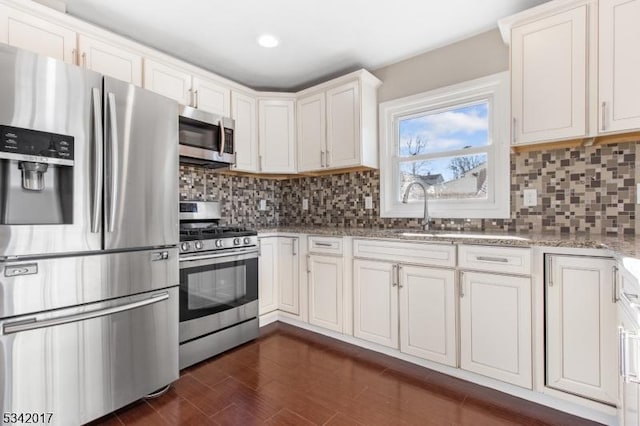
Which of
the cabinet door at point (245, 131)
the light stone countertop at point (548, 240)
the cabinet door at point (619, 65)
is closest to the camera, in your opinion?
the light stone countertop at point (548, 240)

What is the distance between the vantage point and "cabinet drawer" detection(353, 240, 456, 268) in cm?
202

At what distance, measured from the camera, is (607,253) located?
152cm

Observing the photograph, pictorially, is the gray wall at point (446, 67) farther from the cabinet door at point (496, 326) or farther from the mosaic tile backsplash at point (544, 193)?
the cabinet door at point (496, 326)

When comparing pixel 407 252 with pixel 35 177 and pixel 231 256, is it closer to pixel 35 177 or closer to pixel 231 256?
pixel 231 256

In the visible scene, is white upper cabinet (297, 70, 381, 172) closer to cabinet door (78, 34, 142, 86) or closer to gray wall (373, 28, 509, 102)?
gray wall (373, 28, 509, 102)

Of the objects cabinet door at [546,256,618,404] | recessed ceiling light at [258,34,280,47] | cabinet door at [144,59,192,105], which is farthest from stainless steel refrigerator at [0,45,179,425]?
cabinet door at [546,256,618,404]

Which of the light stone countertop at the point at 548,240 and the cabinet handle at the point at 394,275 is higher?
the light stone countertop at the point at 548,240

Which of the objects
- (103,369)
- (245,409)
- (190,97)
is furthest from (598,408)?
(190,97)

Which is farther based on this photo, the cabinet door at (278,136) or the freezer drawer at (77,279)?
the cabinet door at (278,136)

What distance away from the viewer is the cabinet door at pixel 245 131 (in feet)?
9.89

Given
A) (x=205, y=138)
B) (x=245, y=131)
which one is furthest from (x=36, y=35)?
(x=245, y=131)

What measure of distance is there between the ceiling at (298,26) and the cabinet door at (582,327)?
5.73ft

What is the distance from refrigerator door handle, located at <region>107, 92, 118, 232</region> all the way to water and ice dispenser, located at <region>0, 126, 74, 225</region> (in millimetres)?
162

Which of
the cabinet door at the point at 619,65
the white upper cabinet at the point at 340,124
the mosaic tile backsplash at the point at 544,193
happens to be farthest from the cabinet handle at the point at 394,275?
the cabinet door at the point at 619,65
